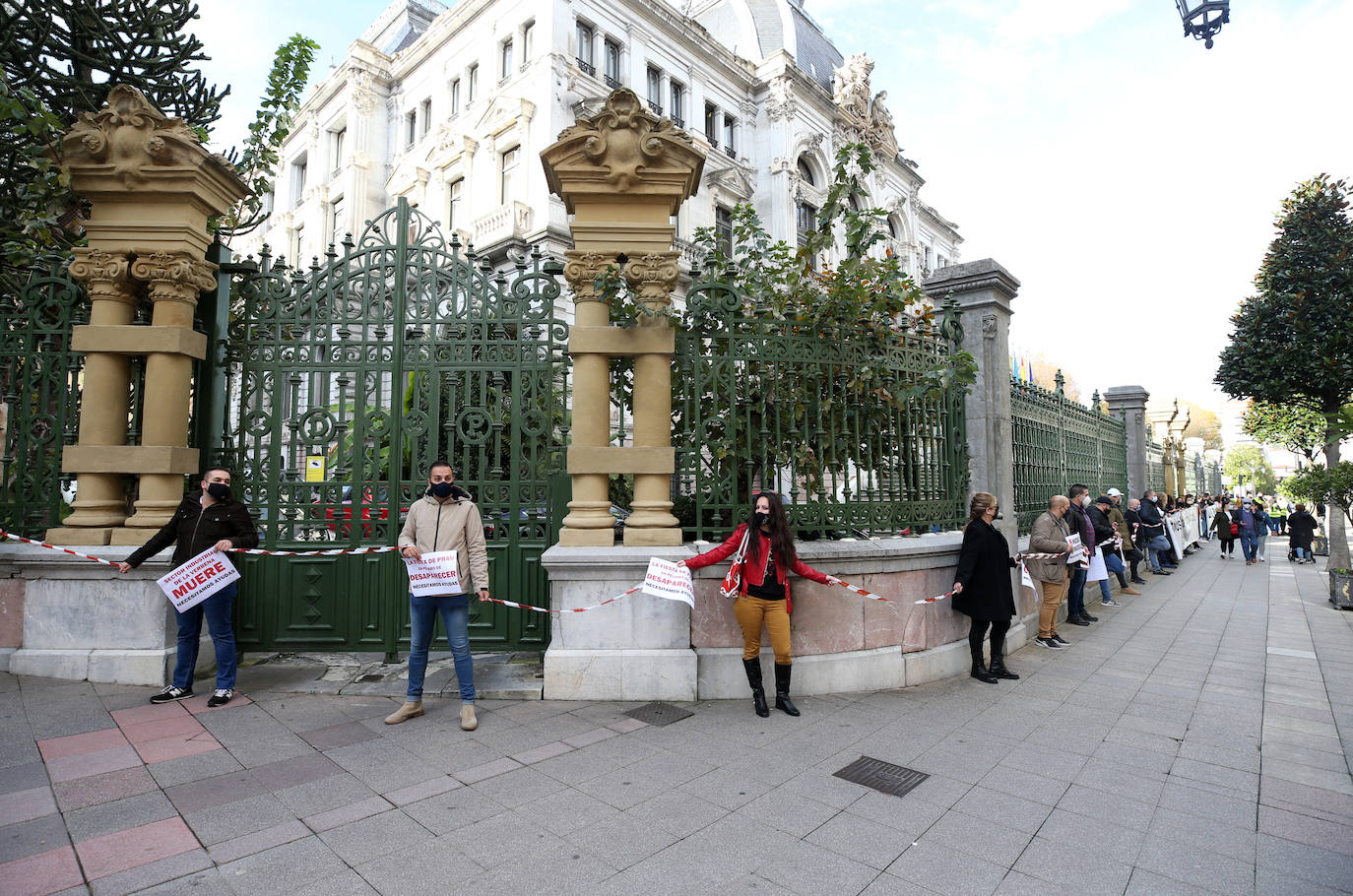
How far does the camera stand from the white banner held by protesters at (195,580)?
514cm

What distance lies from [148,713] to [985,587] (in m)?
6.93

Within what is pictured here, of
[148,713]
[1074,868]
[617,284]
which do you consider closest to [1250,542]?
[1074,868]

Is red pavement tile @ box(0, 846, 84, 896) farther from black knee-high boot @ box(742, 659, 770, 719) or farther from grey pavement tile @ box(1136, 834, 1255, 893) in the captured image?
grey pavement tile @ box(1136, 834, 1255, 893)

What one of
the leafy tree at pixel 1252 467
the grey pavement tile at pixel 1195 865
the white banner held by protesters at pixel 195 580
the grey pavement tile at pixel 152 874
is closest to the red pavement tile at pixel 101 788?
the grey pavement tile at pixel 152 874

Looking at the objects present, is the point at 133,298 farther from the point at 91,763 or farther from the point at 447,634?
the point at 447,634

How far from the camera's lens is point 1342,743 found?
4.75m

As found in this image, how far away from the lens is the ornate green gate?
605cm

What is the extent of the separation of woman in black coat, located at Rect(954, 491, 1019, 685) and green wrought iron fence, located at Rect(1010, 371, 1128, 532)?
303 centimetres

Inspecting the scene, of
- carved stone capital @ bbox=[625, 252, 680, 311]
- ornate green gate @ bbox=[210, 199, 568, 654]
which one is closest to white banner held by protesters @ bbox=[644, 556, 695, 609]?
ornate green gate @ bbox=[210, 199, 568, 654]

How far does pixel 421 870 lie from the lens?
2.98 meters

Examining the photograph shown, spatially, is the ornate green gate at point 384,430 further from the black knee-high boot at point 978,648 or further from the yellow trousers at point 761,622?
the black knee-high boot at point 978,648

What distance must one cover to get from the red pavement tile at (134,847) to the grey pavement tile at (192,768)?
547 millimetres

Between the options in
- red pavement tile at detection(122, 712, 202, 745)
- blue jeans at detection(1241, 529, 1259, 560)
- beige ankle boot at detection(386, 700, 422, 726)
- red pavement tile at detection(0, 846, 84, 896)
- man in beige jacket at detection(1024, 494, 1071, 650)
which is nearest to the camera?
red pavement tile at detection(0, 846, 84, 896)

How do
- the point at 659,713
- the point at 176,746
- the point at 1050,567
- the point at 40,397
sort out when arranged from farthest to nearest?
the point at 1050,567
the point at 40,397
the point at 659,713
the point at 176,746
